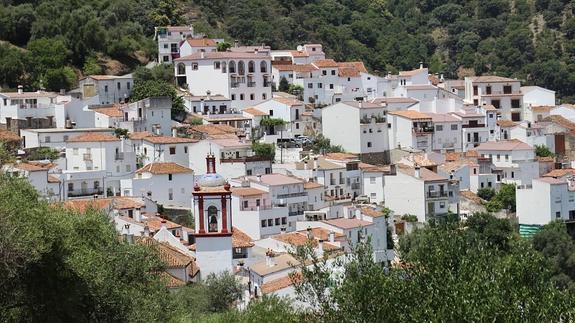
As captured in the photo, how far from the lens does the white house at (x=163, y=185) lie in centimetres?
4716

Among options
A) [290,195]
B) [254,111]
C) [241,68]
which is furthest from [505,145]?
[290,195]

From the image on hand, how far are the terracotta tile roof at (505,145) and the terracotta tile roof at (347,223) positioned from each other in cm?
1378

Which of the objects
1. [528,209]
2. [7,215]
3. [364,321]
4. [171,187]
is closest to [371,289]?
[364,321]

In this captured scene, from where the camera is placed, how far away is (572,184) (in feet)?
177

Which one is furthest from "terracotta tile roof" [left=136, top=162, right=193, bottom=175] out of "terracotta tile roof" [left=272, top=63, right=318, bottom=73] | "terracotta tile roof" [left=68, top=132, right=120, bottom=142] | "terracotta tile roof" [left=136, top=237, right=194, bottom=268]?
"terracotta tile roof" [left=272, top=63, right=318, bottom=73]

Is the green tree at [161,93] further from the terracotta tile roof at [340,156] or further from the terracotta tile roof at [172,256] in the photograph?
the terracotta tile roof at [172,256]

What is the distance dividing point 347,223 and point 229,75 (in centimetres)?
1869

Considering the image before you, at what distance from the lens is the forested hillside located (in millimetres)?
65125

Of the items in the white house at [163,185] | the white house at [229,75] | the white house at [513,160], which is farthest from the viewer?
the white house at [229,75]

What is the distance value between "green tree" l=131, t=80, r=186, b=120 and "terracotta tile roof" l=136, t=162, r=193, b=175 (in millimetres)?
9292

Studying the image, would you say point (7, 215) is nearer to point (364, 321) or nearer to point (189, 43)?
point (364, 321)

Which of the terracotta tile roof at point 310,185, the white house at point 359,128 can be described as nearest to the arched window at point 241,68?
the white house at point 359,128

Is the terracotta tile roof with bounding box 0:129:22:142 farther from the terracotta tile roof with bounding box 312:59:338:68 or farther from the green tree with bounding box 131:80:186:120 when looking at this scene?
the terracotta tile roof with bounding box 312:59:338:68

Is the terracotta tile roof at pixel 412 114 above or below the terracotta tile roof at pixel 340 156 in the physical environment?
above
